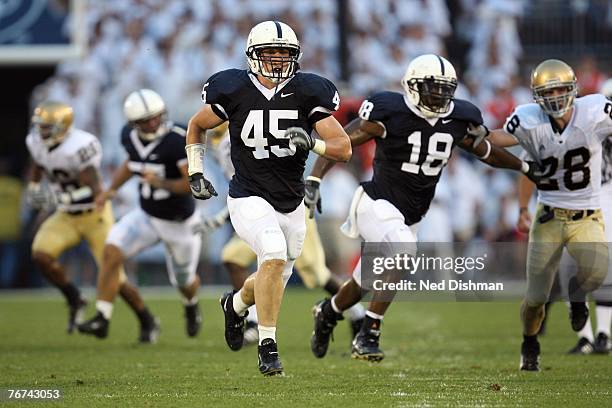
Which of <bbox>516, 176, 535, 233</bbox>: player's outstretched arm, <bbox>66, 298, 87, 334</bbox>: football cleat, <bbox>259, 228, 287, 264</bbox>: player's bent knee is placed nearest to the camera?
<bbox>259, 228, 287, 264</bbox>: player's bent knee

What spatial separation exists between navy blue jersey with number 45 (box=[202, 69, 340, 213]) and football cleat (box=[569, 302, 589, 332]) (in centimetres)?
190

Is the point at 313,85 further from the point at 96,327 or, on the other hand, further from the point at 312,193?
the point at 96,327

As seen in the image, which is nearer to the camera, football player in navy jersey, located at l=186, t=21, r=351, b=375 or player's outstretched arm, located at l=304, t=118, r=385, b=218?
football player in navy jersey, located at l=186, t=21, r=351, b=375

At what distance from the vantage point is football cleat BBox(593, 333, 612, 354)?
7.85 m

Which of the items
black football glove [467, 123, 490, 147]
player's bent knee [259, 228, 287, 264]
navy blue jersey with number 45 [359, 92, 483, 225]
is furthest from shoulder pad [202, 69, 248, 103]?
black football glove [467, 123, 490, 147]

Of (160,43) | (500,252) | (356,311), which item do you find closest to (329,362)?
(356,311)

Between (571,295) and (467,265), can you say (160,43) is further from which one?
(571,295)

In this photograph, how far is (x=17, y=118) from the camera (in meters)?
15.9

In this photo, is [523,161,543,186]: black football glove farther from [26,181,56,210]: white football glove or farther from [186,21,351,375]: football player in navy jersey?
[26,181,56,210]: white football glove

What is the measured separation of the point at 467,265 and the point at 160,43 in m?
8.14

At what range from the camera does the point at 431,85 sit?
22.1 ft

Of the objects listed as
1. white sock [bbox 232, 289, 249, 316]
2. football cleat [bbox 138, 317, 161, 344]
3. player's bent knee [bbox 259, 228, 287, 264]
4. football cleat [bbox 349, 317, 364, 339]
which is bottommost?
football cleat [bbox 138, 317, 161, 344]

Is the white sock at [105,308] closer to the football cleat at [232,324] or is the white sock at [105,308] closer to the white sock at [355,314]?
the white sock at [355,314]

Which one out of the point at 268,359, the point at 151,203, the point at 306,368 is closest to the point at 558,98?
the point at 306,368
